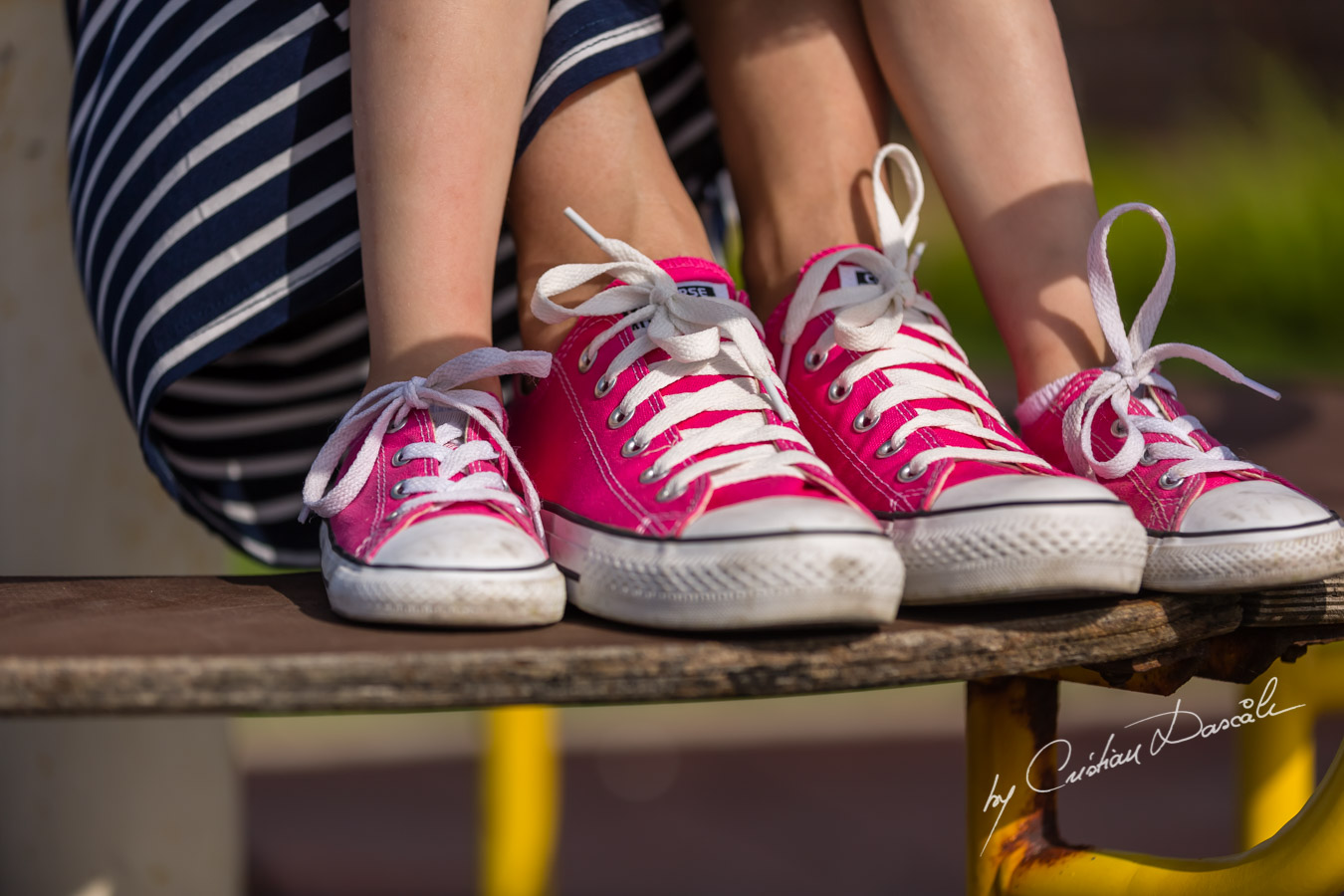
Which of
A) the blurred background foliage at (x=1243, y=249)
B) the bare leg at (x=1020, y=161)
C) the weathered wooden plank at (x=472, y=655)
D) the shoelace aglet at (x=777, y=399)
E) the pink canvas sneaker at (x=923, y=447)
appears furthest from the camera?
the blurred background foliage at (x=1243, y=249)

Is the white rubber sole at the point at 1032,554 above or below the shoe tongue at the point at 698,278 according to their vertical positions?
below

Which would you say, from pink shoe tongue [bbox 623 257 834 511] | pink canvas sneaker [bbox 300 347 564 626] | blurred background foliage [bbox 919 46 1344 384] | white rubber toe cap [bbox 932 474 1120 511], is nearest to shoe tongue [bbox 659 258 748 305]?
pink shoe tongue [bbox 623 257 834 511]

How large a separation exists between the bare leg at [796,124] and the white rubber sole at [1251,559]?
337 mm

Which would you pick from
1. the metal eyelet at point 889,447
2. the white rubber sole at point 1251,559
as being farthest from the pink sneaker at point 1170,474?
the metal eyelet at point 889,447

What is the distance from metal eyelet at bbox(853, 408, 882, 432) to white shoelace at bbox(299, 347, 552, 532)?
0.66 feet

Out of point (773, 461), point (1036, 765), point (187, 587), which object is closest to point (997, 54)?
point (773, 461)

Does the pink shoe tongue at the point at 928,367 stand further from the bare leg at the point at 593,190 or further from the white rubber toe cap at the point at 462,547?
the white rubber toe cap at the point at 462,547

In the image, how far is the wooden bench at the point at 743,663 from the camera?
1.67 ft

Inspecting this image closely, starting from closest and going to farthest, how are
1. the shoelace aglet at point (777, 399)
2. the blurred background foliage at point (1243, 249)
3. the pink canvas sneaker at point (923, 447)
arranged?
1. the pink canvas sneaker at point (923, 447)
2. the shoelace aglet at point (777, 399)
3. the blurred background foliage at point (1243, 249)

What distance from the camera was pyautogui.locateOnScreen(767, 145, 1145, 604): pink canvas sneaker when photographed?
60cm

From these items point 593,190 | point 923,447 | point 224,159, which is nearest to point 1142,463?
point 923,447

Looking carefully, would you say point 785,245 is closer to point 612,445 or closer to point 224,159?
point 612,445

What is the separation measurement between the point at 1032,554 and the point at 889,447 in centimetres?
14

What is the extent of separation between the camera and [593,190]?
2.69 feet
